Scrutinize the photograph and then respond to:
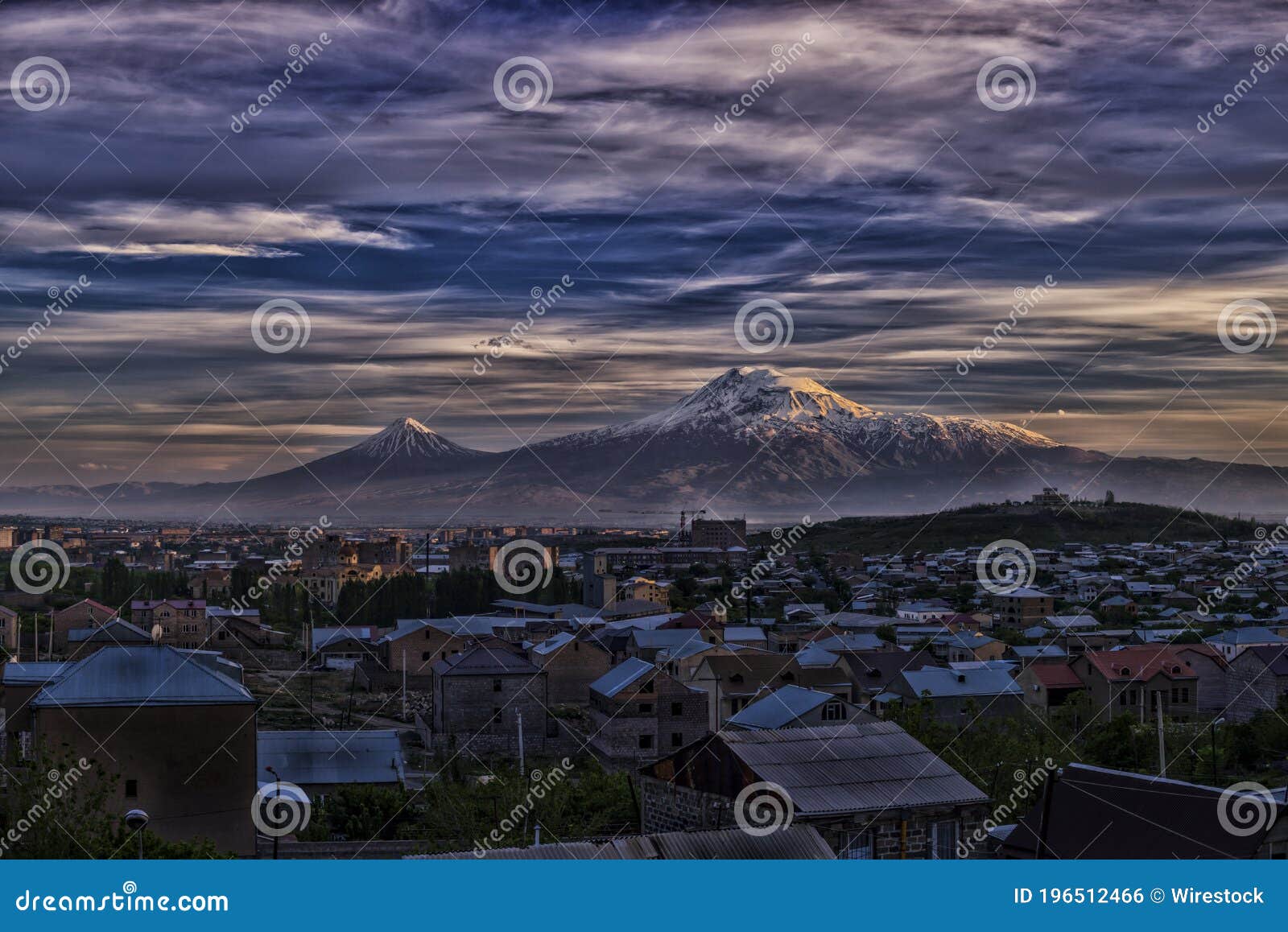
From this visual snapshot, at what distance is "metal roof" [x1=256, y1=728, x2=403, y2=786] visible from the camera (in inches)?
466

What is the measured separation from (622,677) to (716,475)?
93088 millimetres

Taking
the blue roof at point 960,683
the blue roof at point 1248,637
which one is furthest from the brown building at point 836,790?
the blue roof at point 1248,637

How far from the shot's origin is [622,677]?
1577 centimetres

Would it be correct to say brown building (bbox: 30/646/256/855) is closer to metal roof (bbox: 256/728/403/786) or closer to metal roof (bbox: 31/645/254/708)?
metal roof (bbox: 31/645/254/708)

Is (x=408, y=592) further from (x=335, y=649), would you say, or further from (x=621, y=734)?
(x=621, y=734)

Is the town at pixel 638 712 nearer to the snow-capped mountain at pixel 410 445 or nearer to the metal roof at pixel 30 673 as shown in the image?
the metal roof at pixel 30 673

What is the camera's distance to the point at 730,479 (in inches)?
4188

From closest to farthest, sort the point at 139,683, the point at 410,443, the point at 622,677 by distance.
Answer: the point at 139,683 → the point at 622,677 → the point at 410,443

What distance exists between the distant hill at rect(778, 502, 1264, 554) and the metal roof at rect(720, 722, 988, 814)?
149ft

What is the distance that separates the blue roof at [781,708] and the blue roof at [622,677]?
2508mm

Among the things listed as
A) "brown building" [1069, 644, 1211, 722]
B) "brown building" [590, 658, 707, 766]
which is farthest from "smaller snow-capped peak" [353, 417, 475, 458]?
"brown building" [590, 658, 707, 766]

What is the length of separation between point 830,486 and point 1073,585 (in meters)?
73.4

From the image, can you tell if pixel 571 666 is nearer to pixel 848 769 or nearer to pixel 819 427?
pixel 848 769

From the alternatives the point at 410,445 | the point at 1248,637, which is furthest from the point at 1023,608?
the point at 410,445
